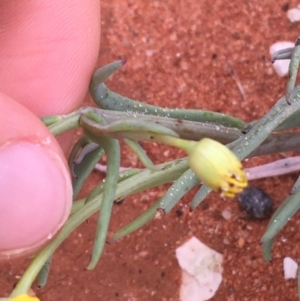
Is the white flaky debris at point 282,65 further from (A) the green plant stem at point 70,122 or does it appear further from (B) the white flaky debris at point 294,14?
(A) the green plant stem at point 70,122

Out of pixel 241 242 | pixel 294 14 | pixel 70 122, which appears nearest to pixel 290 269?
pixel 241 242

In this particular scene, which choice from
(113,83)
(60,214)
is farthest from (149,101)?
(60,214)

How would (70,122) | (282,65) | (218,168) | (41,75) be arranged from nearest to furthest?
(218,168)
(70,122)
(41,75)
(282,65)

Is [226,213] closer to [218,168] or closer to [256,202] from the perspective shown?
[256,202]

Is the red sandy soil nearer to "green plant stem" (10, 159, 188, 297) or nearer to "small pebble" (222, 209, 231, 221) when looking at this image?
"small pebble" (222, 209, 231, 221)

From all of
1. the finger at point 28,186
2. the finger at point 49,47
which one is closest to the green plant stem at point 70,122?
the finger at point 28,186

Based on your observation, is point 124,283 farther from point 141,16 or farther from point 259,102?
point 141,16

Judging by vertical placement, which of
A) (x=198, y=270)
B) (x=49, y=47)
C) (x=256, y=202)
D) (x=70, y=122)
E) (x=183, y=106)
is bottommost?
(x=198, y=270)
